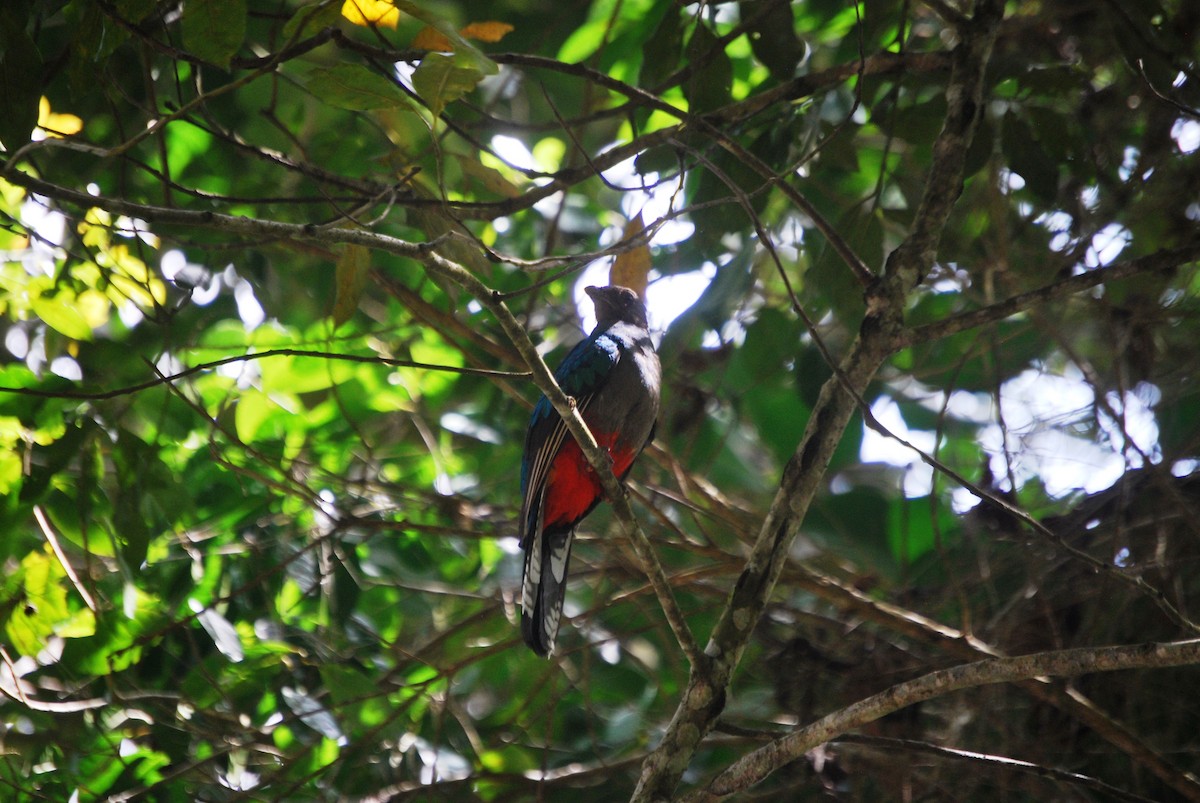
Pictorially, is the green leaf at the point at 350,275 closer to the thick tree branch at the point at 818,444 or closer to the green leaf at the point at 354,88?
the green leaf at the point at 354,88

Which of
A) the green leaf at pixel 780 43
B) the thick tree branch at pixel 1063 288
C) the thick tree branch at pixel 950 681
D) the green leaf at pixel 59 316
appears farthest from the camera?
the green leaf at pixel 780 43

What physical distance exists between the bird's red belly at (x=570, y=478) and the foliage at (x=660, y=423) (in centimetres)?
27

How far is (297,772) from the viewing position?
4.12m

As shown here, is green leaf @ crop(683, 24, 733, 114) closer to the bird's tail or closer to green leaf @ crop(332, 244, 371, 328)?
green leaf @ crop(332, 244, 371, 328)

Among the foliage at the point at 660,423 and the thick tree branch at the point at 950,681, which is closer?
the thick tree branch at the point at 950,681

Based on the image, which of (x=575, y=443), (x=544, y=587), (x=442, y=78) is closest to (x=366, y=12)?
(x=442, y=78)

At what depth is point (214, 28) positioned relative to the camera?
269 cm

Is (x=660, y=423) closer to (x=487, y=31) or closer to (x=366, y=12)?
(x=487, y=31)

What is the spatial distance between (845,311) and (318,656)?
263cm

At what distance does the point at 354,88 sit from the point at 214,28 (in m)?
0.52

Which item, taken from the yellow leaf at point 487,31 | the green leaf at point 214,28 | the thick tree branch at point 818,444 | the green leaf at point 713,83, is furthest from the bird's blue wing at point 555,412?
the green leaf at point 214,28

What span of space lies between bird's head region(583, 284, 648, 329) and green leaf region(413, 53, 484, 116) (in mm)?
2610

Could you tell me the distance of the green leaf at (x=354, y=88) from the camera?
8.13ft

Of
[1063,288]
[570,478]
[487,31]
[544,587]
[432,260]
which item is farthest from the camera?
[570,478]
